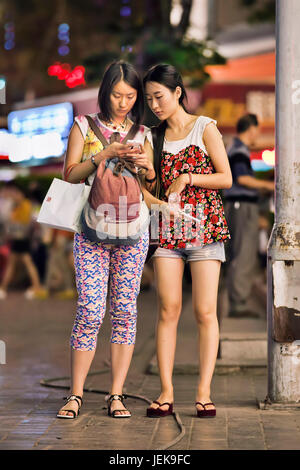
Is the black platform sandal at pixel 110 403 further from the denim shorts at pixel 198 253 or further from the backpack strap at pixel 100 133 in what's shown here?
the backpack strap at pixel 100 133

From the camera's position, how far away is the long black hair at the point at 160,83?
5445 millimetres

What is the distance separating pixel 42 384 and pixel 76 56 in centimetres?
2471

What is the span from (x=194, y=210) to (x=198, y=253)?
26 centimetres

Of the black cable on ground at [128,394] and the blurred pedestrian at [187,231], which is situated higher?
the blurred pedestrian at [187,231]

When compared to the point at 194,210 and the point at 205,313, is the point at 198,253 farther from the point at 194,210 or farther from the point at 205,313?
the point at 205,313

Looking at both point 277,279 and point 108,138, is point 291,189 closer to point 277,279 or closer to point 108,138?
point 277,279

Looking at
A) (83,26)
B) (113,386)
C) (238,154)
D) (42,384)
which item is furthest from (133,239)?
(83,26)

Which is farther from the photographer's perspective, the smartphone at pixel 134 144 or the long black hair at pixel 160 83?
the long black hair at pixel 160 83

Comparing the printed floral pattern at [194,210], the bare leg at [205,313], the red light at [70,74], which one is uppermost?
the red light at [70,74]

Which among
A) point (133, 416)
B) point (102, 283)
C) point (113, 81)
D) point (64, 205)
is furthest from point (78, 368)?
point (113, 81)

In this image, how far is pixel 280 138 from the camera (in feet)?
18.7

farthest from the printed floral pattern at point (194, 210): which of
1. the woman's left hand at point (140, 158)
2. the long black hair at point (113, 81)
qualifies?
the long black hair at point (113, 81)
